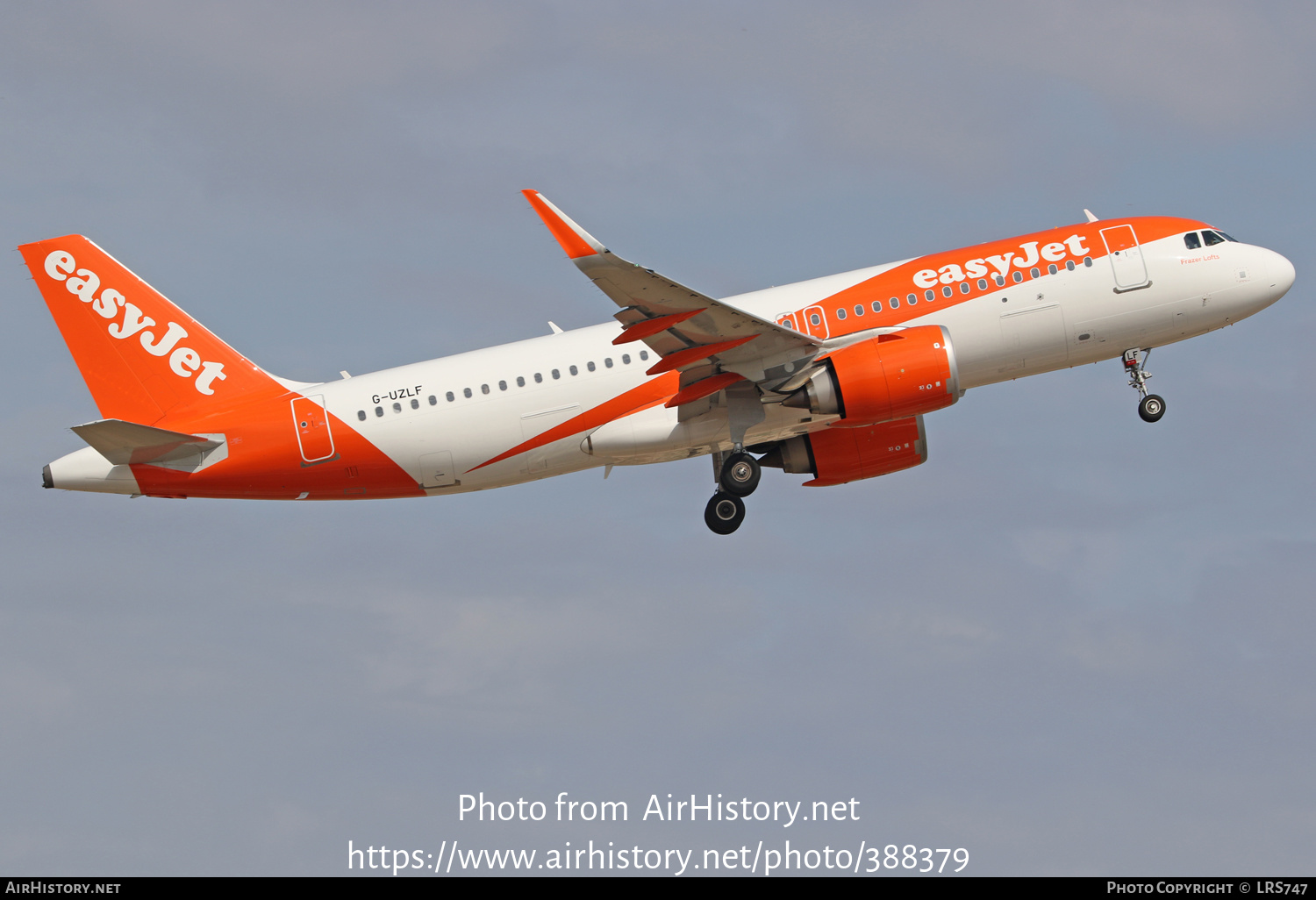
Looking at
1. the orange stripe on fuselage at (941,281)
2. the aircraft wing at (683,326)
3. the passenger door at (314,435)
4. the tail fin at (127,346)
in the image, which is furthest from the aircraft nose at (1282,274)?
the tail fin at (127,346)

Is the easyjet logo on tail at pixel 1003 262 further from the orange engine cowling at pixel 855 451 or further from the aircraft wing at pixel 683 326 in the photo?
the orange engine cowling at pixel 855 451

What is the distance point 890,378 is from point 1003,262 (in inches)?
210

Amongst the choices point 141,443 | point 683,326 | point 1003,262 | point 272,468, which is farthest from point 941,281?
point 141,443

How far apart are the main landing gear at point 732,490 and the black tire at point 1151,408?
11248 millimetres

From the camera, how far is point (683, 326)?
3775cm

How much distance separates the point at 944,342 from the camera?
126ft

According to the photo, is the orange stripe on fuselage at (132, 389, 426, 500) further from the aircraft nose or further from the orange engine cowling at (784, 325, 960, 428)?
the aircraft nose

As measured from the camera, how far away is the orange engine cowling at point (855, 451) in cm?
4397

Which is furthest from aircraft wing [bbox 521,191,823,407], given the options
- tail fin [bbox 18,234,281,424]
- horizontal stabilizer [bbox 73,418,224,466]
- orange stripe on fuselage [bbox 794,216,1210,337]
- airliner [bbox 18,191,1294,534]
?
horizontal stabilizer [bbox 73,418,224,466]

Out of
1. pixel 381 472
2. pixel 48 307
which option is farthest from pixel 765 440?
→ pixel 48 307

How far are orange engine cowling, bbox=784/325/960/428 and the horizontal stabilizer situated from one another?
17.2 meters

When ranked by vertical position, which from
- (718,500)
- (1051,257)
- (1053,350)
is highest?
(1051,257)

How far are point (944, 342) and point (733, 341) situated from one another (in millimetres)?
5619

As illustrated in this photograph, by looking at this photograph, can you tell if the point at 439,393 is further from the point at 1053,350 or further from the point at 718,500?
the point at 1053,350
